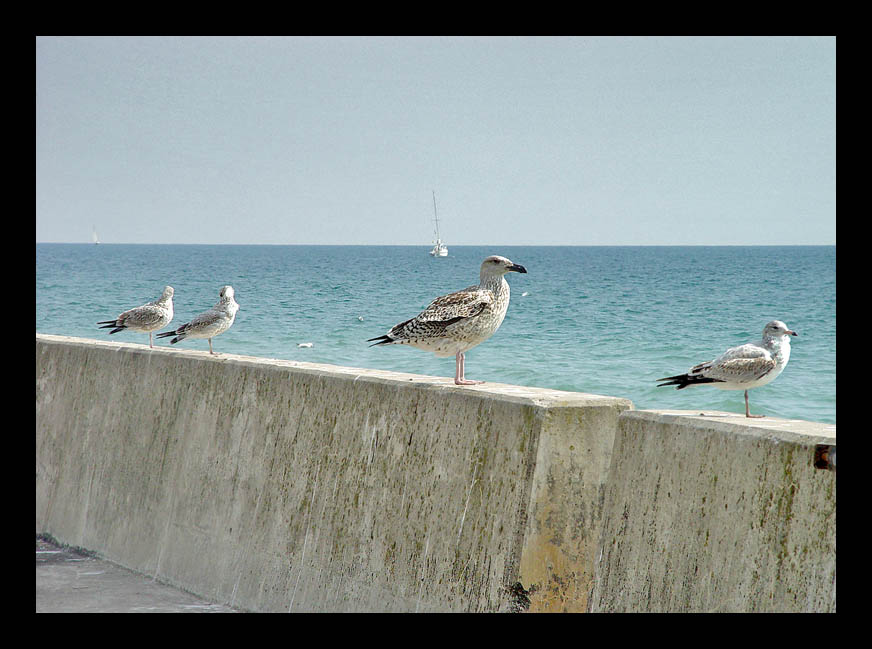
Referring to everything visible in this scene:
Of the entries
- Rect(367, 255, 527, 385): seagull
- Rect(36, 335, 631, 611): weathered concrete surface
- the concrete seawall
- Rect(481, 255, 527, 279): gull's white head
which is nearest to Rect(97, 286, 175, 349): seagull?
Rect(36, 335, 631, 611): weathered concrete surface

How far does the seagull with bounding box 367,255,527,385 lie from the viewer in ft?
19.3

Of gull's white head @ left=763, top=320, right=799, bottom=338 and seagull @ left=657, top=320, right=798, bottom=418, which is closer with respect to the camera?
seagull @ left=657, top=320, right=798, bottom=418

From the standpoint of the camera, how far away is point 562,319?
4078 centimetres

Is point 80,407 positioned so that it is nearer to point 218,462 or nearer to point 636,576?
point 218,462

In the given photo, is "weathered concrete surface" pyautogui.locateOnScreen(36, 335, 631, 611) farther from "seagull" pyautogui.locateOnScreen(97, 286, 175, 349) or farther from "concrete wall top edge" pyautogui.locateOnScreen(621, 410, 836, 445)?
"seagull" pyautogui.locateOnScreen(97, 286, 175, 349)

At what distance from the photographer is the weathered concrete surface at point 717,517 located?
4.07 metres

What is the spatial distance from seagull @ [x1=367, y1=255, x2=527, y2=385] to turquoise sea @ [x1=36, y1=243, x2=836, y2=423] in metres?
5.60

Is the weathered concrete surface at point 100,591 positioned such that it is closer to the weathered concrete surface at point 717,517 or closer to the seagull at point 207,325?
the seagull at point 207,325

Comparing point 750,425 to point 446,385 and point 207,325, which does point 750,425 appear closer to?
point 446,385

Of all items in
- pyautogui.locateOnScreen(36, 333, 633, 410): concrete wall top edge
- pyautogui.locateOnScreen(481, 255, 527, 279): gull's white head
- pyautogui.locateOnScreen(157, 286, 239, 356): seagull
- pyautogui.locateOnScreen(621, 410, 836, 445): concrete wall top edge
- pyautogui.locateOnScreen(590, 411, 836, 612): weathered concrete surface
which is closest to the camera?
pyautogui.locateOnScreen(590, 411, 836, 612): weathered concrete surface

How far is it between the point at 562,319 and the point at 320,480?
35171 mm

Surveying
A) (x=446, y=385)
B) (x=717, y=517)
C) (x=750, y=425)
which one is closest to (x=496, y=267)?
(x=446, y=385)

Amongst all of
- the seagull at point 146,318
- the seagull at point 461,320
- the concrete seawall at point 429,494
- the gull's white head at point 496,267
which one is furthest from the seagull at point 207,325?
the gull's white head at point 496,267

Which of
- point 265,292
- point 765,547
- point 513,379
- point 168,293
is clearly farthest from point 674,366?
point 265,292
